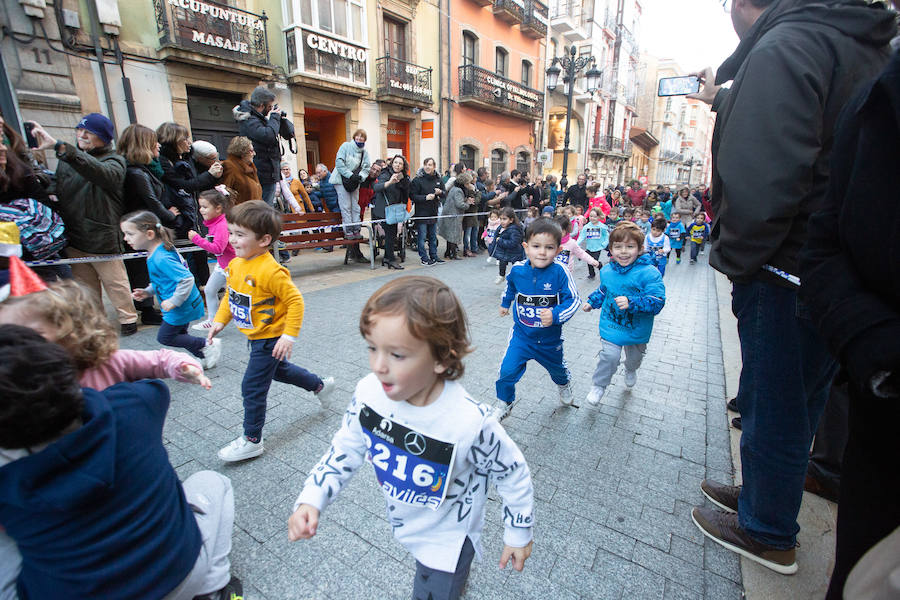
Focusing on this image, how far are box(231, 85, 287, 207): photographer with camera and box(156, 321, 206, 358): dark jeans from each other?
307 cm

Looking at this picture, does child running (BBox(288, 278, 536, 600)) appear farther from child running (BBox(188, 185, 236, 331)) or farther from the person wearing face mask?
the person wearing face mask

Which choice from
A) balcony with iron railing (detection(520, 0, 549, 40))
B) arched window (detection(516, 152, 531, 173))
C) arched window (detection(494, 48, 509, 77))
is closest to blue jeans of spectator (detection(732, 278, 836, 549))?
arched window (detection(494, 48, 509, 77))

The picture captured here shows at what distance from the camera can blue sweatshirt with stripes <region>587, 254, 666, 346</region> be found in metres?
3.20

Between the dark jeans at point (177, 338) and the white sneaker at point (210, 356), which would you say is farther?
the white sneaker at point (210, 356)

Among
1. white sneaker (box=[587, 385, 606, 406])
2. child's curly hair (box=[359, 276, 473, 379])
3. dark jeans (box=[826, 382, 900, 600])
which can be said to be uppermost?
child's curly hair (box=[359, 276, 473, 379])

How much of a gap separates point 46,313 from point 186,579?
1023 millimetres

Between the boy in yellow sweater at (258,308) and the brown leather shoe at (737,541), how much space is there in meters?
2.40

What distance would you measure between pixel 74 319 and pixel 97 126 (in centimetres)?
410

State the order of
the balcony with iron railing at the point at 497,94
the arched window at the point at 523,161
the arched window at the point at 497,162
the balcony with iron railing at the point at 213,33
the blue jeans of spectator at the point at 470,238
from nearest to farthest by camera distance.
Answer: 1. the balcony with iron railing at the point at 213,33
2. the blue jeans of spectator at the point at 470,238
3. the balcony with iron railing at the point at 497,94
4. the arched window at the point at 497,162
5. the arched window at the point at 523,161

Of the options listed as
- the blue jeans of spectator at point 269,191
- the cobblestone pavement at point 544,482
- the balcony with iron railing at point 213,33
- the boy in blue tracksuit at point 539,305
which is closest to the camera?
the cobblestone pavement at point 544,482

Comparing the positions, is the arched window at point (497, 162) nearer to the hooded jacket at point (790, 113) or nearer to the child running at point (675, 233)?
the child running at point (675, 233)

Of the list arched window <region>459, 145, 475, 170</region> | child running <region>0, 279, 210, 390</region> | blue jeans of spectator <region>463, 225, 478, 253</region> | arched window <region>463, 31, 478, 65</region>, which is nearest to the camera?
child running <region>0, 279, 210, 390</region>

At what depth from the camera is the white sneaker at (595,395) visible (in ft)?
10.9

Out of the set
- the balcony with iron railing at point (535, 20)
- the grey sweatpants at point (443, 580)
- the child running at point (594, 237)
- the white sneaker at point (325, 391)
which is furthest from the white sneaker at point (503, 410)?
the balcony with iron railing at point (535, 20)
